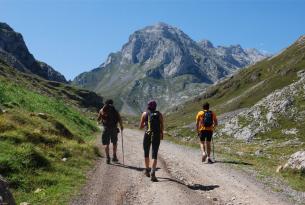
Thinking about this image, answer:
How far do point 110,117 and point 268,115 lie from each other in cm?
9203

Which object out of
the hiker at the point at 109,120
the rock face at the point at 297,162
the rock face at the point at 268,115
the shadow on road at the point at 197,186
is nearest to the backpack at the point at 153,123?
the shadow on road at the point at 197,186

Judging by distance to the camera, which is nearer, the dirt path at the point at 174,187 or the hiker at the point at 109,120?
the dirt path at the point at 174,187

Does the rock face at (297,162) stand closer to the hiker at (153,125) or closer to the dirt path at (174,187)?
the dirt path at (174,187)

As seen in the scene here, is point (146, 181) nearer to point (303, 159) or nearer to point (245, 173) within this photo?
point (245, 173)

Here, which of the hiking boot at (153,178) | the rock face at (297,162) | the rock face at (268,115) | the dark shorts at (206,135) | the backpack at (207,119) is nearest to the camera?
the hiking boot at (153,178)

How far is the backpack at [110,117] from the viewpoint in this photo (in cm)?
2339

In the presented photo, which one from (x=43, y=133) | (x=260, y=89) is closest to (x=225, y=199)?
(x=43, y=133)

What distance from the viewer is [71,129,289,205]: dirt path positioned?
49.7 ft

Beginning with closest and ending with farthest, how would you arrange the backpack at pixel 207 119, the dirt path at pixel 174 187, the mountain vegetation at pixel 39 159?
1. the dirt path at pixel 174 187
2. the mountain vegetation at pixel 39 159
3. the backpack at pixel 207 119

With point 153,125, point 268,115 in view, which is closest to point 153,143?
point 153,125

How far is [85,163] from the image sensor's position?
21188mm

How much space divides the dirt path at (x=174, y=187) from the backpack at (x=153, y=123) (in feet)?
6.45

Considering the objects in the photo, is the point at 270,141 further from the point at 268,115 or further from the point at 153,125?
the point at 153,125

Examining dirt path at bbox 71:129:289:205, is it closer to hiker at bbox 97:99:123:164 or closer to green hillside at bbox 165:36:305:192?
hiker at bbox 97:99:123:164
